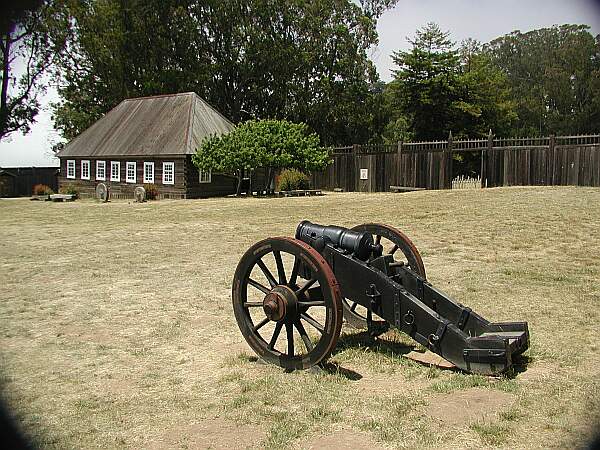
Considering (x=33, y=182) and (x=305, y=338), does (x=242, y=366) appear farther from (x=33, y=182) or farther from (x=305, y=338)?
(x=33, y=182)

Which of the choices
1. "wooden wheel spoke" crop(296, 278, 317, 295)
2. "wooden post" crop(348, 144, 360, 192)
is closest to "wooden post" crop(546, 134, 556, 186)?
"wooden post" crop(348, 144, 360, 192)

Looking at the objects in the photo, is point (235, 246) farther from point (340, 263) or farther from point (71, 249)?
point (340, 263)

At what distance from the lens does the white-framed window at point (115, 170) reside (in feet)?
104

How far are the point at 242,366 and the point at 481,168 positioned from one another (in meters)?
22.1

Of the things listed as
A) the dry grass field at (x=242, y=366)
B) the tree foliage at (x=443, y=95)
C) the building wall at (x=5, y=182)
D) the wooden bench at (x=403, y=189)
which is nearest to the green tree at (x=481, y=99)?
the tree foliage at (x=443, y=95)

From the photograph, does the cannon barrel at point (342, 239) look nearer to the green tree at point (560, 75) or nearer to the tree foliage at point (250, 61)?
the green tree at point (560, 75)

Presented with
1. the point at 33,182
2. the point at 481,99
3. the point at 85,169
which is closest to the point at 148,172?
the point at 85,169

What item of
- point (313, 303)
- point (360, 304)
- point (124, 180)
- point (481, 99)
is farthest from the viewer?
point (481, 99)

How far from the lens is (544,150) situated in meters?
23.0

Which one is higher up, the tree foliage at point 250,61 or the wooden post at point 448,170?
the tree foliage at point 250,61

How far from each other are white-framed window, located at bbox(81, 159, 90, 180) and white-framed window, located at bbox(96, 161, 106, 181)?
0.69 m

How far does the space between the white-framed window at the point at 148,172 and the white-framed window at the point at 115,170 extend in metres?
1.86

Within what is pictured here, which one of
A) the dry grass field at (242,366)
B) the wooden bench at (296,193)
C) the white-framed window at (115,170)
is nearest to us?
the dry grass field at (242,366)

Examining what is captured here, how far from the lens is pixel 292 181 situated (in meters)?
28.4
